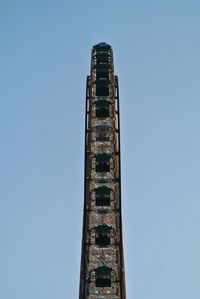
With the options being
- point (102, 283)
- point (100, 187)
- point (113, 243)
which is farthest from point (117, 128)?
point (102, 283)

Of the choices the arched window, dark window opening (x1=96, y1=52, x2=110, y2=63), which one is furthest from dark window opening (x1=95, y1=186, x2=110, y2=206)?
dark window opening (x1=96, y1=52, x2=110, y2=63)

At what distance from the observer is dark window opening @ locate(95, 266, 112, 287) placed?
36.3 m

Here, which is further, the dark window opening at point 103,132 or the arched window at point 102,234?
the dark window opening at point 103,132

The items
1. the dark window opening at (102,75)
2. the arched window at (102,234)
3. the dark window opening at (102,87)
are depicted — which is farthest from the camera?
the dark window opening at (102,75)

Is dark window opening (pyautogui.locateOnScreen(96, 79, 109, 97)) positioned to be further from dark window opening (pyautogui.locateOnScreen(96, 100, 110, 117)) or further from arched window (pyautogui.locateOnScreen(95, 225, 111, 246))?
arched window (pyautogui.locateOnScreen(95, 225, 111, 246))

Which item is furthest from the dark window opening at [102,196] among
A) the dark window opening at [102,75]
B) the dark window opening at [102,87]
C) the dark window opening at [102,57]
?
the dark window opening at [102,57]

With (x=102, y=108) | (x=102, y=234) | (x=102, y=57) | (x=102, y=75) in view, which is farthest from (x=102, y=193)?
(x=102, y=57)

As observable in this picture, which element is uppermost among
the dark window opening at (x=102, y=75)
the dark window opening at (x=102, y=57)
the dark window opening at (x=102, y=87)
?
the dark window opening at (x=102, y=57)

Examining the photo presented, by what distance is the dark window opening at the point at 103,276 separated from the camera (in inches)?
1428

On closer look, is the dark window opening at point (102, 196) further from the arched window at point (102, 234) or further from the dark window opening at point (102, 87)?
the dark window opening at point (102, 87)

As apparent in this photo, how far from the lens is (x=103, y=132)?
143ft

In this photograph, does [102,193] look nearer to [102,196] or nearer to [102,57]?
[102,196]

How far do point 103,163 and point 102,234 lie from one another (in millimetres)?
6593

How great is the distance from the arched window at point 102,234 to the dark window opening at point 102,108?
11475 millimetres
